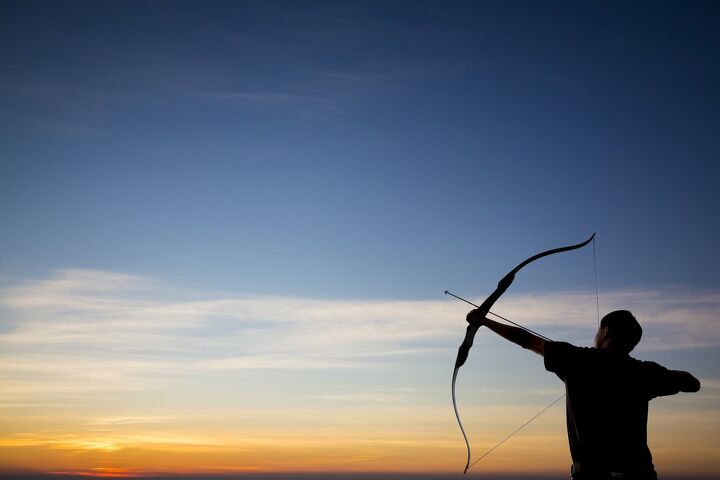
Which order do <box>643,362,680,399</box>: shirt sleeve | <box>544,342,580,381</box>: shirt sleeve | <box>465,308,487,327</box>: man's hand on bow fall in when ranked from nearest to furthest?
<box>544,342,580,381</box>: shirt sleeve
<box>643,362,680,399</box>: shirt sleeve
<box>465,308,487,327</box>: man's hand on bow

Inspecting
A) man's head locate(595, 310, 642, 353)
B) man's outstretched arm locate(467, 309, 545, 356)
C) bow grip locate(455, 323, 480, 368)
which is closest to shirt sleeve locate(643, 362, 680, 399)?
man's head locate(595, 310, 642, 353)

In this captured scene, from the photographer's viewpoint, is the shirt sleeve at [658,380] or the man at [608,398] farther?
the shirt sleeve at [658,380]

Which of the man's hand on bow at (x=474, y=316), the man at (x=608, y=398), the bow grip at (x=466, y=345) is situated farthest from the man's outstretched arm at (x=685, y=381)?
the bow grip at (x=466, y=345)

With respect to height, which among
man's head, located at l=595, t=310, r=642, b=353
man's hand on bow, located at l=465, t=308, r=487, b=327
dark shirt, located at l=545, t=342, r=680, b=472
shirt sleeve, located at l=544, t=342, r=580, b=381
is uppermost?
man's hand on bow, located at l=465, t=308, r=487, b=327

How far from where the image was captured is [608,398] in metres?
4.00

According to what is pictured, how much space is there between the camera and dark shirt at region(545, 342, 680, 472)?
3932mm

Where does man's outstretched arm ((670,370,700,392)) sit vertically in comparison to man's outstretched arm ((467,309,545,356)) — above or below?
below

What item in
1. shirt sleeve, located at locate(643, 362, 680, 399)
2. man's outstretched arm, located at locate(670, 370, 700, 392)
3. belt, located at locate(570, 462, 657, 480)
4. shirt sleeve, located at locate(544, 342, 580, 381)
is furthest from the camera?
man's outstretched arm, located at locate(670, 370, 700, 392)

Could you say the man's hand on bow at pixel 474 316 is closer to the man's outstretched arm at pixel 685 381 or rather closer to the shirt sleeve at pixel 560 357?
the shirt sleeve at pixel 560 357

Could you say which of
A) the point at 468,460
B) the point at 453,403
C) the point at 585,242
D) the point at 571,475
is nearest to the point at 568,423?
the point at 571,475

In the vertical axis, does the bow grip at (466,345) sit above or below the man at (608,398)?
above

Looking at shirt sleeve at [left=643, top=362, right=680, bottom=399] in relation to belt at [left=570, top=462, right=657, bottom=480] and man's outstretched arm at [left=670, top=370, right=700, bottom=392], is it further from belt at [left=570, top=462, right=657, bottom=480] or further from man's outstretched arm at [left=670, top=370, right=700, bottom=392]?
belt at [left=570, top=462, right=657, bottom=480]

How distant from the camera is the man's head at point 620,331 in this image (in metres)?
4.10

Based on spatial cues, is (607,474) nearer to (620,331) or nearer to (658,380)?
(658,380)
